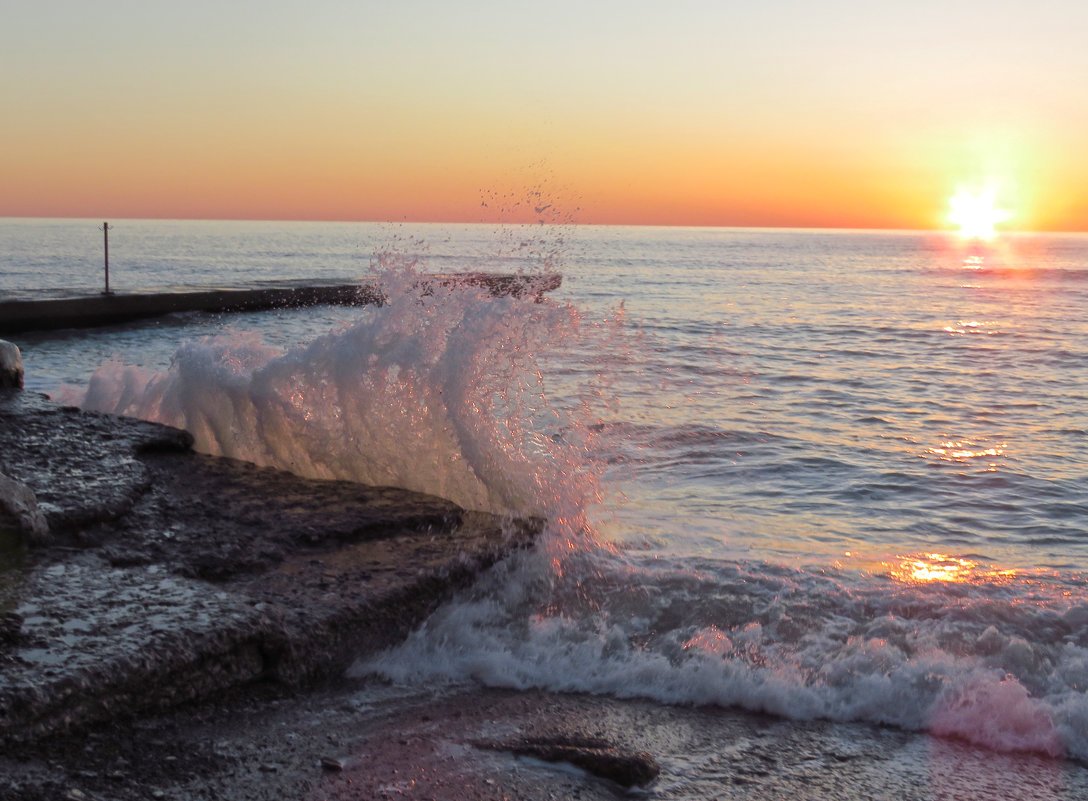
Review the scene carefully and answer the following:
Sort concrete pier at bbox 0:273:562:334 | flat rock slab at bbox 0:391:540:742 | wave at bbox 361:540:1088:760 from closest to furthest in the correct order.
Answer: flat rock slab at bbox 0:391:540:742 < wave at bbox 361:540:1088:760 < concrete pier at bbox 0:273:562:334

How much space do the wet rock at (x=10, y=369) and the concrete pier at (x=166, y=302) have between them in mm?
6247

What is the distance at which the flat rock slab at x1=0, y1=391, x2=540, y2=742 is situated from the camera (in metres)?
3.27

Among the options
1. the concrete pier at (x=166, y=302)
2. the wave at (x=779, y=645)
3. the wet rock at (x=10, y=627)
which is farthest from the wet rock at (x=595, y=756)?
the concrete pier at (x=166, y=302)

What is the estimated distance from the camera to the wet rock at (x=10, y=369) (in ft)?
24.2

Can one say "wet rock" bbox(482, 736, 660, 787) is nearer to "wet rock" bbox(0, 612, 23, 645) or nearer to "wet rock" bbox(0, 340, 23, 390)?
"wet rock" bbox(0, 612, 23, 645)

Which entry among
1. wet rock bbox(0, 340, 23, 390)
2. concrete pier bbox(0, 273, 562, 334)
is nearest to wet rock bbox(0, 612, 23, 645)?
wet rock bbox(0, 340, 23, 390)

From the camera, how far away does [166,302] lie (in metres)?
21.5

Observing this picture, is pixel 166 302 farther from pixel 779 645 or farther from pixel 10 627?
pixel 779 645

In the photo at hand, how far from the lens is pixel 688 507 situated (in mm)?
7172

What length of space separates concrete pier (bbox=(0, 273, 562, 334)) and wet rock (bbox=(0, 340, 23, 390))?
6.25m

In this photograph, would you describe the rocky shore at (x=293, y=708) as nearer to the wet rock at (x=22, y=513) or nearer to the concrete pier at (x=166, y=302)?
Answer: the wet rock at (x=22, y=513)

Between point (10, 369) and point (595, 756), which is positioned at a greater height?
point (10, 369)

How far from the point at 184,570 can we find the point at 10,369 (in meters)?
4.27

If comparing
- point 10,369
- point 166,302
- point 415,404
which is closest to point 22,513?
point 415,404
